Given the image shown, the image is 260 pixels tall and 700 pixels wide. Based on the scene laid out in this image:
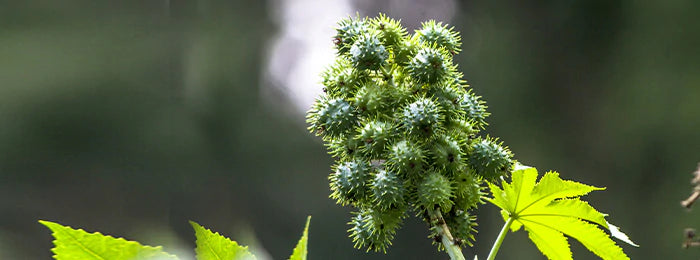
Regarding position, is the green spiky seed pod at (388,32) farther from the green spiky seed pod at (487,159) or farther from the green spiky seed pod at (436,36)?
the green spiky seed pod at (487,159)

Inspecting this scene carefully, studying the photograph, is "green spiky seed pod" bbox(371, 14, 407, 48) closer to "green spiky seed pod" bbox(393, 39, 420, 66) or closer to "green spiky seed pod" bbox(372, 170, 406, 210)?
"green spiky seed pod" bbox(393, 39, 420, 66)

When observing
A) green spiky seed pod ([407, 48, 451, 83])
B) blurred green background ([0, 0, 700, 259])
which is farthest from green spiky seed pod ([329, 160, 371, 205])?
blurred green background ([0, 0, 700, 259])

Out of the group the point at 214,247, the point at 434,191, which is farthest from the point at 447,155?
the point at 214,247

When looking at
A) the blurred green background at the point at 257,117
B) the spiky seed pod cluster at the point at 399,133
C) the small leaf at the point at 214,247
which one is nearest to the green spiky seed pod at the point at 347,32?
the spiky seed pod cluster at the point at 399,133

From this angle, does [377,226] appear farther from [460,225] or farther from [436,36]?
[436,36]

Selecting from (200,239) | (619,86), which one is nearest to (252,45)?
(619,86)

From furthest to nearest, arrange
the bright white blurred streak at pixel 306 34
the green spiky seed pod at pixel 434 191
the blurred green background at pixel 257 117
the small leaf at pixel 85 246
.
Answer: the bright white blurred streak at pixel 306 34 < the blurred green background at pixel 257 117 < the green spiky seed pod at pixel 434 191 < the small leaf at pixel 85 246
